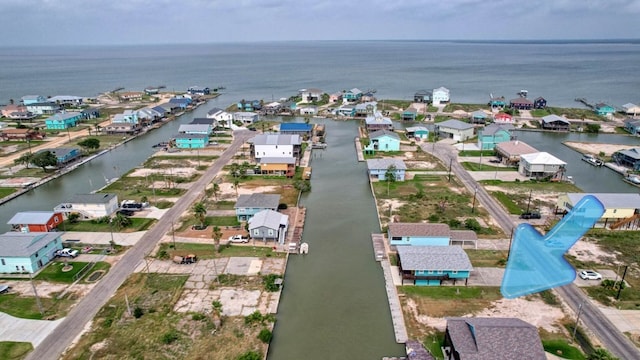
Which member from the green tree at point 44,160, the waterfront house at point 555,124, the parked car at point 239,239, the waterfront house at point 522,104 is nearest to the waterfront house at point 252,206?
the parked car at point 239,239

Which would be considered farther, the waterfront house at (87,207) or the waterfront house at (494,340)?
the waterfront house at (87,207)

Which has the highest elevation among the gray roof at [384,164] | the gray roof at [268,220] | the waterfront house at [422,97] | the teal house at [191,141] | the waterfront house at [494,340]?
the waterfront house at [422,97]

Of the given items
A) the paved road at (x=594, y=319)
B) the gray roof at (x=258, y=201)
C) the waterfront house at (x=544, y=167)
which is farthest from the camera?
the waterfront house at (x=544, y=167)

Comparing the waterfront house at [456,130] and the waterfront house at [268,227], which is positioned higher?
the waterfront house at [456,130]

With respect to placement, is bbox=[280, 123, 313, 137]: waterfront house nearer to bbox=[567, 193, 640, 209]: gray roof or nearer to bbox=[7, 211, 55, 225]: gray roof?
bbox=[7, 211, 55, 225]: gray roof

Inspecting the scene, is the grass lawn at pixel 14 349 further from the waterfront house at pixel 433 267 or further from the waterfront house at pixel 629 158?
the waterfront house at pixel 629 158

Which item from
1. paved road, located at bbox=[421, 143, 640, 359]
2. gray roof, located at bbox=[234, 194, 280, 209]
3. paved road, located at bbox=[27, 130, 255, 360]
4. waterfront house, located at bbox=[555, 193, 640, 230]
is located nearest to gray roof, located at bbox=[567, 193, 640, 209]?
waterfront house, located at bbox=[555, 193, 640, 230]

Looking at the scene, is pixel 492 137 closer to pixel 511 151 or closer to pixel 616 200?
pixel 511 151

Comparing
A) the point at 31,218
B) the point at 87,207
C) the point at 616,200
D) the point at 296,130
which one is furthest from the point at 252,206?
the point at 616,200

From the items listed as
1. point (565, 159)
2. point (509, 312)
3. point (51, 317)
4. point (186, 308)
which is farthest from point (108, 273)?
point (565, 159)
